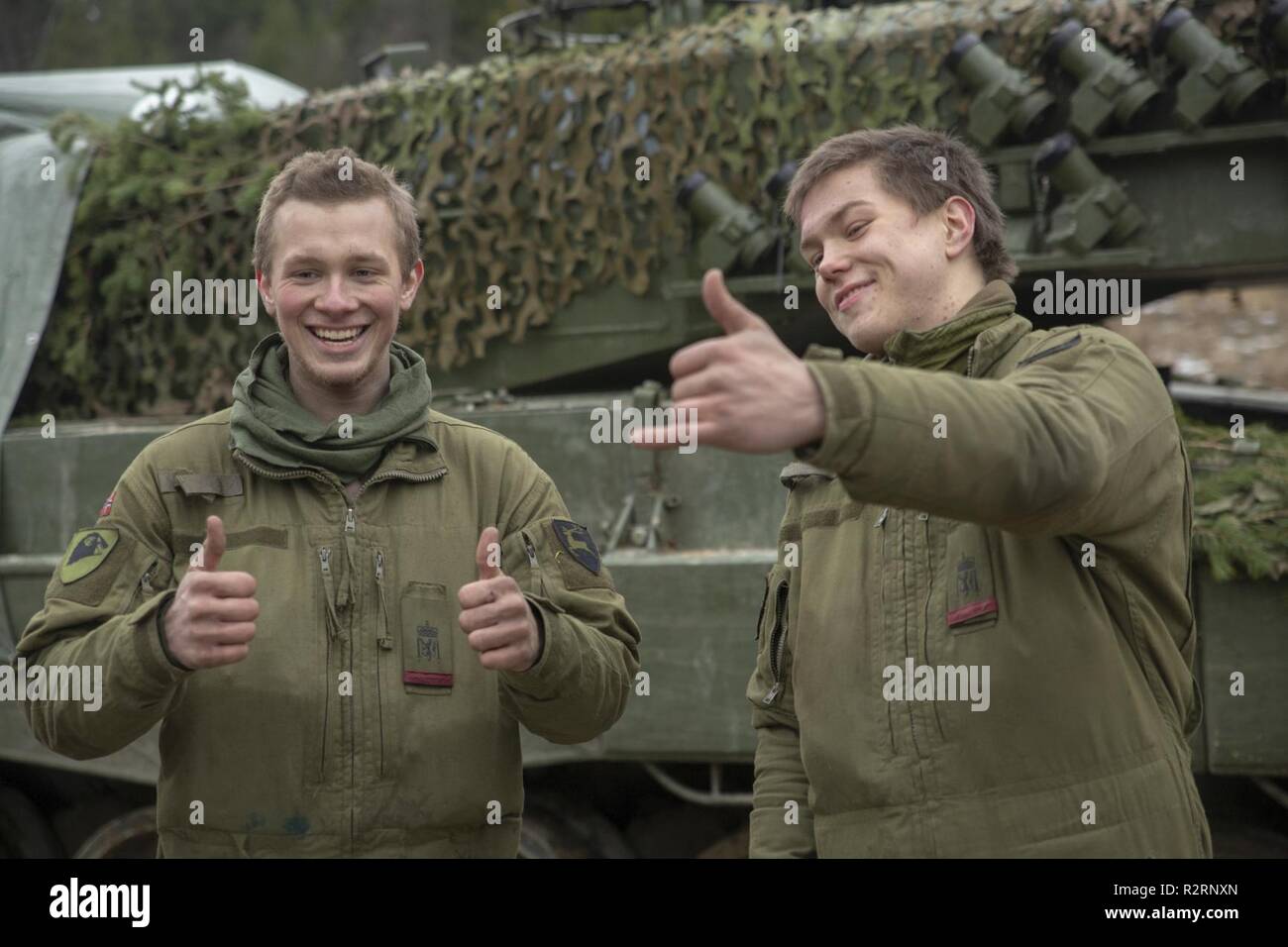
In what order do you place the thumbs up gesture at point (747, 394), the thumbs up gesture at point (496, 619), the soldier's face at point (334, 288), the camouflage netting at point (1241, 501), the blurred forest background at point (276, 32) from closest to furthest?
the thumbs up gesture at point (747, 394) → the thumbs up gesture at point (496, 619) → the soldier's face at point (334, 288) → the camouflage netting at point (1241, 501) → the blurred forest background at point (276, 32)

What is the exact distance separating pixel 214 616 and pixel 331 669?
1.16 feet

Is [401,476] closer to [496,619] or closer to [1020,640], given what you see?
[496,619]

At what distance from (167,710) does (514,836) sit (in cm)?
64

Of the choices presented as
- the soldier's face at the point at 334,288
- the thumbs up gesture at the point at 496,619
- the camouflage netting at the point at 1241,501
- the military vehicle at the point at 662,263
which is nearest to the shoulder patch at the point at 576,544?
the thumbs up gesture at the point at 496,619

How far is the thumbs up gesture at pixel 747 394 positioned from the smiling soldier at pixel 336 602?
0.60m

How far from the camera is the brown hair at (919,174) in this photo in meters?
2.86

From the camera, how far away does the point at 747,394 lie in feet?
7.03

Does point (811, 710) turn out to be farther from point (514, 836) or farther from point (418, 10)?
point (418, 10)

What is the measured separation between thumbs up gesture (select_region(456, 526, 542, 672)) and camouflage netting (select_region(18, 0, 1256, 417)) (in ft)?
13.3

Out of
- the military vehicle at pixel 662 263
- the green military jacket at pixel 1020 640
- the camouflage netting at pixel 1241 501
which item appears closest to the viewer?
the green military jacket at pixel 1020 640

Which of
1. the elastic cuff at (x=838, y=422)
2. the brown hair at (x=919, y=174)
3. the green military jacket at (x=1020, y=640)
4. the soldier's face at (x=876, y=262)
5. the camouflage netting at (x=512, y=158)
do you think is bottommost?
the green military jacket at (x=1020, y=640)

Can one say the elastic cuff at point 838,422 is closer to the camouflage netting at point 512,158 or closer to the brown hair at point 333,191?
the brown hair at point 333,191

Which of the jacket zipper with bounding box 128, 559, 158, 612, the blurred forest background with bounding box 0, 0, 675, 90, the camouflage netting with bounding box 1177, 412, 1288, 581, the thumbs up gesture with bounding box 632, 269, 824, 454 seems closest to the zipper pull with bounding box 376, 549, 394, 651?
the jacket zipper with bounding box 128, 559, 158, 612

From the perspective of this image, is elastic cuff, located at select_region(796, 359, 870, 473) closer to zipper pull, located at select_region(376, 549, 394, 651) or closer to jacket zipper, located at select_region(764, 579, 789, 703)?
jacket zipper, located at select_region(764, 579, 789, 703)
